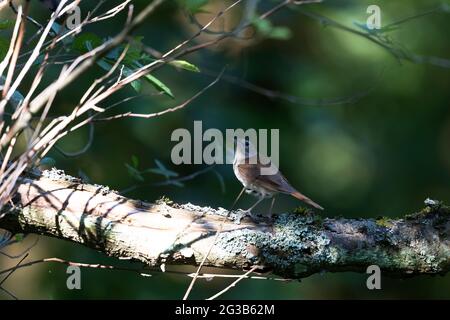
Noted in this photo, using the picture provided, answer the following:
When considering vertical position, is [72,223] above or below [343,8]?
below

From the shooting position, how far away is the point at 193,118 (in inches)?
188

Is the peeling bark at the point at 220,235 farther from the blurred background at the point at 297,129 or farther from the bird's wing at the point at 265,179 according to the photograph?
the blurred background at the point at 297,129

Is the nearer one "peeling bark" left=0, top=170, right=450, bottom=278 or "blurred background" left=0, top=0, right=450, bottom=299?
"peeling bark" left=0, top=170, right=450, bottom=278

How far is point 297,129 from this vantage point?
209 inches

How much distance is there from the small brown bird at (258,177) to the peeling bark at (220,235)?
44 centimetres

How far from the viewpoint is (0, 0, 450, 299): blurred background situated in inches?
177

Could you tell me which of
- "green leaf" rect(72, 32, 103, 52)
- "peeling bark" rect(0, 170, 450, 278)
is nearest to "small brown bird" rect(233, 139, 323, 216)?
"peeling bark" rect(0, 170, 450, 278)

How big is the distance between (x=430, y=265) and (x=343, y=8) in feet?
10.7

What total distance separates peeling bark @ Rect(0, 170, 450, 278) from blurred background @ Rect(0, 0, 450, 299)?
197 cm

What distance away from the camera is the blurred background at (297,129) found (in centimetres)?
450

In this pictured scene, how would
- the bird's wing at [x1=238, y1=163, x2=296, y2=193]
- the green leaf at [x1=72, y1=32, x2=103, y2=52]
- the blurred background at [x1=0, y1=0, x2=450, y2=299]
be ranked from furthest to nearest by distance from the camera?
1. the blurred background at [x1=0, y1=0, x2=450, y2=299]
2. the bird's wing at [x1=238, y1=163, x2=296, y2=193]
3. the green leaf at [x1=72, y1=32, x2=103, y2=52]

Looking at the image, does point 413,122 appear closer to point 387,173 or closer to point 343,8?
point 387,173

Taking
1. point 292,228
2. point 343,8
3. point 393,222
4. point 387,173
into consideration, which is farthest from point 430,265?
point 387,173

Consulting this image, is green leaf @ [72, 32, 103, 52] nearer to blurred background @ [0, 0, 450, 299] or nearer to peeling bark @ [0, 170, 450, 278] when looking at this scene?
peeling bark @ [0, 170, 450, 278]
